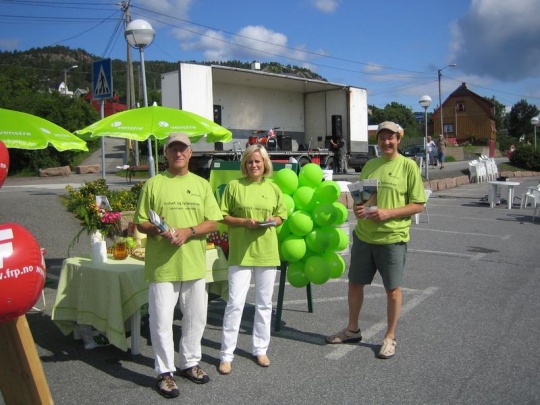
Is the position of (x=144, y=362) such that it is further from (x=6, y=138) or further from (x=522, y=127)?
(x=522, y=127)

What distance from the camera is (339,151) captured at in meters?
21.0

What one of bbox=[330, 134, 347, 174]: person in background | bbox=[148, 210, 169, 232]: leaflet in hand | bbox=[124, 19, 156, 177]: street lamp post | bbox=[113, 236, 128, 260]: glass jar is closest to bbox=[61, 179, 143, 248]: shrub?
bbox=[113, 236, 128, 260]: glass jar

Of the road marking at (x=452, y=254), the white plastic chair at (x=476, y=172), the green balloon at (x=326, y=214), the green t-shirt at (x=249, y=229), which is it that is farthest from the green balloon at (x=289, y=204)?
the white plastic chair at (x=476, y=172)

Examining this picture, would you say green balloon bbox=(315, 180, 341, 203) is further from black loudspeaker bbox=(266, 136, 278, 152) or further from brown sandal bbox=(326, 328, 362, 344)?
black loudspeaker bbox=(266, 136, 278, 152)

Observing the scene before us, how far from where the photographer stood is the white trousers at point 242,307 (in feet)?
13.5

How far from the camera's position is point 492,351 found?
4426mm

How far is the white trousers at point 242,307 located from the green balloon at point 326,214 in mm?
779

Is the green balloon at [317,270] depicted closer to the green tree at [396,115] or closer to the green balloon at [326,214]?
the green balloon at [326,214]

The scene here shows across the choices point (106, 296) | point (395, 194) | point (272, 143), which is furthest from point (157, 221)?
point (272, 143)

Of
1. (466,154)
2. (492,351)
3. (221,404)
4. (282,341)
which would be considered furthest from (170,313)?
(466,154)

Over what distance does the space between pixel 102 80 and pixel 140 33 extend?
3.16 feet

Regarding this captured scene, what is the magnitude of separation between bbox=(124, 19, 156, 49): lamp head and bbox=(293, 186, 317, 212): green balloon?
452 cm

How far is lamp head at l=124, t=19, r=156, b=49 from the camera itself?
316 inches

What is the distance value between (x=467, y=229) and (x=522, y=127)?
78.3m
